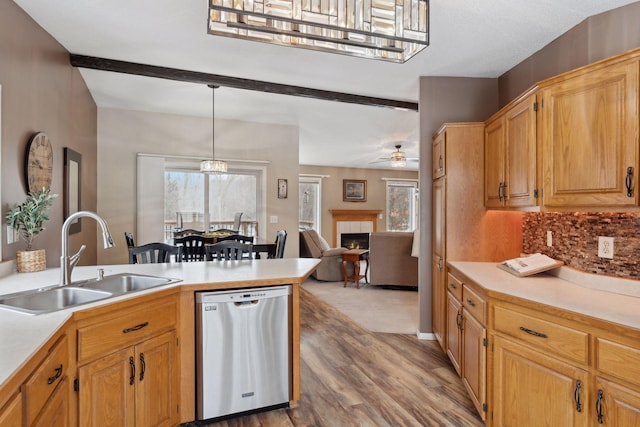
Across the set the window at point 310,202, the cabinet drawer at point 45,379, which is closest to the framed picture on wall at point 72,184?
the cabinet drawer at point 45,379

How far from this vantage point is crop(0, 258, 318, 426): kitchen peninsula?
113cm

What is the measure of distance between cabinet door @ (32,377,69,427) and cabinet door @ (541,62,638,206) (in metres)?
2.56

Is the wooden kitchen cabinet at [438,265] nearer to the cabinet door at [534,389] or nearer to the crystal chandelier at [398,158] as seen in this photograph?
the cabinet door at [534,389]

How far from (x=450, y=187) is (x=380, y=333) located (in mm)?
1663

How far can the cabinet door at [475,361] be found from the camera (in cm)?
208

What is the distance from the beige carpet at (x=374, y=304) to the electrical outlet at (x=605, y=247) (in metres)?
2.03

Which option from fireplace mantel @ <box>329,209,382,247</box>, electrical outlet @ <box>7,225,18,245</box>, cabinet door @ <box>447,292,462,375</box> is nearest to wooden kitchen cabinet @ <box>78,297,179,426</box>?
electrical outlet @ <box>7,225,18,245</box>

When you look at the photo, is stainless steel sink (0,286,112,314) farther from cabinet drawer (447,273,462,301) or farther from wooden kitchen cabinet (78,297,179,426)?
cabinet drawer (447,273,462,301)

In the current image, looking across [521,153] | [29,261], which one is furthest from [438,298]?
[29,261]

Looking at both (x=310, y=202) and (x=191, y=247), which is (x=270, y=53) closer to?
(x=191, y=247)

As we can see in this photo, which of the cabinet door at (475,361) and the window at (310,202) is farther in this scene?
the window at (310,202)

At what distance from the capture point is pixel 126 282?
2.16 meters

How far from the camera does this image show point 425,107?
11.7ft


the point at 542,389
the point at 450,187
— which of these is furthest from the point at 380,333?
the point at 542,389
